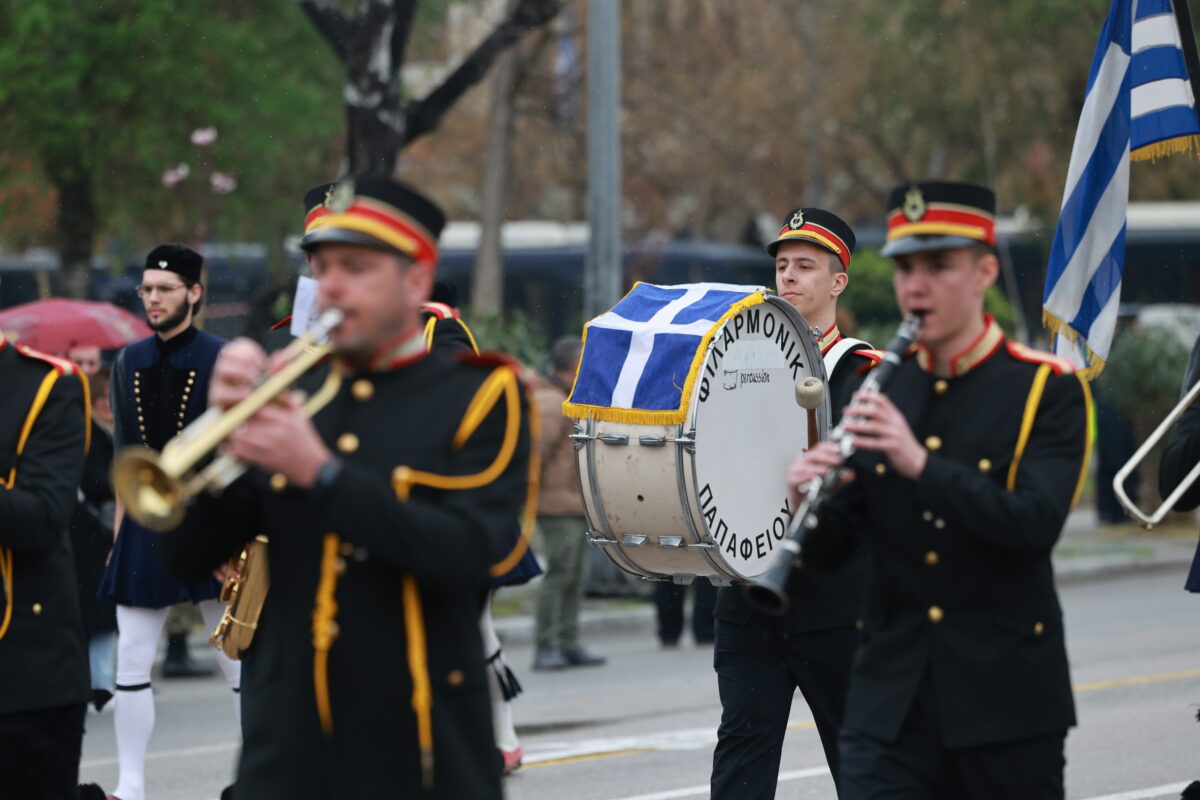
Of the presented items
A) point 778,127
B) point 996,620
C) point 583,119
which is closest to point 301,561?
point 996,620

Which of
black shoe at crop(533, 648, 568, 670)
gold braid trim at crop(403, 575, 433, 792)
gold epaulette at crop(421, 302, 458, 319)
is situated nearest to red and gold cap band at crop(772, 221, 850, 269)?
gold epaulette at crop(421, 302, 458, 319)

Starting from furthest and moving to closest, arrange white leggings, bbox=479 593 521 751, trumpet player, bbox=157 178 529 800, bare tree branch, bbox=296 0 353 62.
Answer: bare tree branch, bbox=296 0 353 62 < white leggings, bbox=479 593 521 751 < trumpet player, bbox=157 178 529 800

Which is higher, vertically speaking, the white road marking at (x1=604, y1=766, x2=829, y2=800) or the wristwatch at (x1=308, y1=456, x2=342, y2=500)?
the wristwatch at (x1=308, y1=456, x2=342, y2=500)

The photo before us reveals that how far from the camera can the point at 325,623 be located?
402 centimetres

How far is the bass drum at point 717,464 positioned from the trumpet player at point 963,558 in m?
1.88

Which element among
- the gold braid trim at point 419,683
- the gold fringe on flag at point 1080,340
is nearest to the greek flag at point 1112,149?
the gold fringe on flag at point 1080,340

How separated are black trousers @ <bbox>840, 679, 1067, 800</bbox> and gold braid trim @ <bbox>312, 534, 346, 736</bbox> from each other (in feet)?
4.50

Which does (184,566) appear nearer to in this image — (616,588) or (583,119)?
(616,588)

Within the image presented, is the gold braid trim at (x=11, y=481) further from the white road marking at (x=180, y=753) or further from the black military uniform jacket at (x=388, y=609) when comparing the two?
the white road marking at (x=180, y=753)

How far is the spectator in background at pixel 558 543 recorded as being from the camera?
12.9 meters

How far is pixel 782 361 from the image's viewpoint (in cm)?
688

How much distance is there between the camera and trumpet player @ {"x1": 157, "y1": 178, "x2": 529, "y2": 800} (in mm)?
4004

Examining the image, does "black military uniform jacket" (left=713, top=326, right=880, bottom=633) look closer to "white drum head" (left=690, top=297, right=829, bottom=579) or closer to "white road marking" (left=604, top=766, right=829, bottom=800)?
"white drum head" (left=690, top=297, right=829, bottom=579)

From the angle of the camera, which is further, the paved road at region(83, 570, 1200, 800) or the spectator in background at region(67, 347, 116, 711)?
the spectator in background at region(67, 347, 116, 711)
